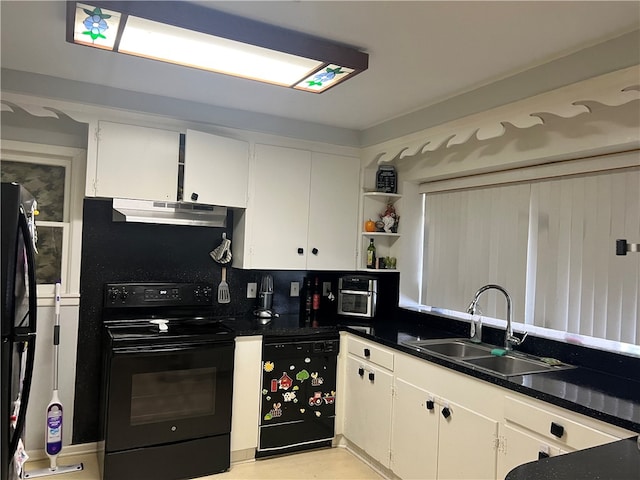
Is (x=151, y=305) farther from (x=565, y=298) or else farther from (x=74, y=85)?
(x=565, y=298)

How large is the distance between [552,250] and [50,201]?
10.4 ft

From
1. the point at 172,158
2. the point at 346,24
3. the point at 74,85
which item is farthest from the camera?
the point at 172,158

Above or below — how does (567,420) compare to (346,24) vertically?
below

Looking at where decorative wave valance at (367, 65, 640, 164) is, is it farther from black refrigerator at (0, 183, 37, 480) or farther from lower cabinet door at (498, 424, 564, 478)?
black refrigerator at (0, 183, 37, 480)

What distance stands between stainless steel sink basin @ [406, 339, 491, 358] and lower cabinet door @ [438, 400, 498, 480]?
0.48 meters

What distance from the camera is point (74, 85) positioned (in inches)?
115

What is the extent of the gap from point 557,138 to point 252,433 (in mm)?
2584

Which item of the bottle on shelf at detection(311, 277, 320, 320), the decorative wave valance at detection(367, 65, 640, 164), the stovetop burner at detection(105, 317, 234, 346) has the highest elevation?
the decorative wave valance at detection(367, 65, 640, 164)

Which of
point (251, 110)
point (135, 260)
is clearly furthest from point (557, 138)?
point (135, 260)

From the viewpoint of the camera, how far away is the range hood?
3078 millimetres

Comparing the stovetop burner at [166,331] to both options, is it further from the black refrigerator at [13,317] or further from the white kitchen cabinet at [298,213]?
the black refrigerator at [13,317]

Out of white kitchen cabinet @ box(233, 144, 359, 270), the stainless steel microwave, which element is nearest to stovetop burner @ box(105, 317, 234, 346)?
white kitchen cabinet @ box(233, 144, 359, 270)

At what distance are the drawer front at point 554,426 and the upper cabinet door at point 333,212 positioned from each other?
1850 mm

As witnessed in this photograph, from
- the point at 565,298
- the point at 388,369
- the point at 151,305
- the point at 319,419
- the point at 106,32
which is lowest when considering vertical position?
the point at 319,419
